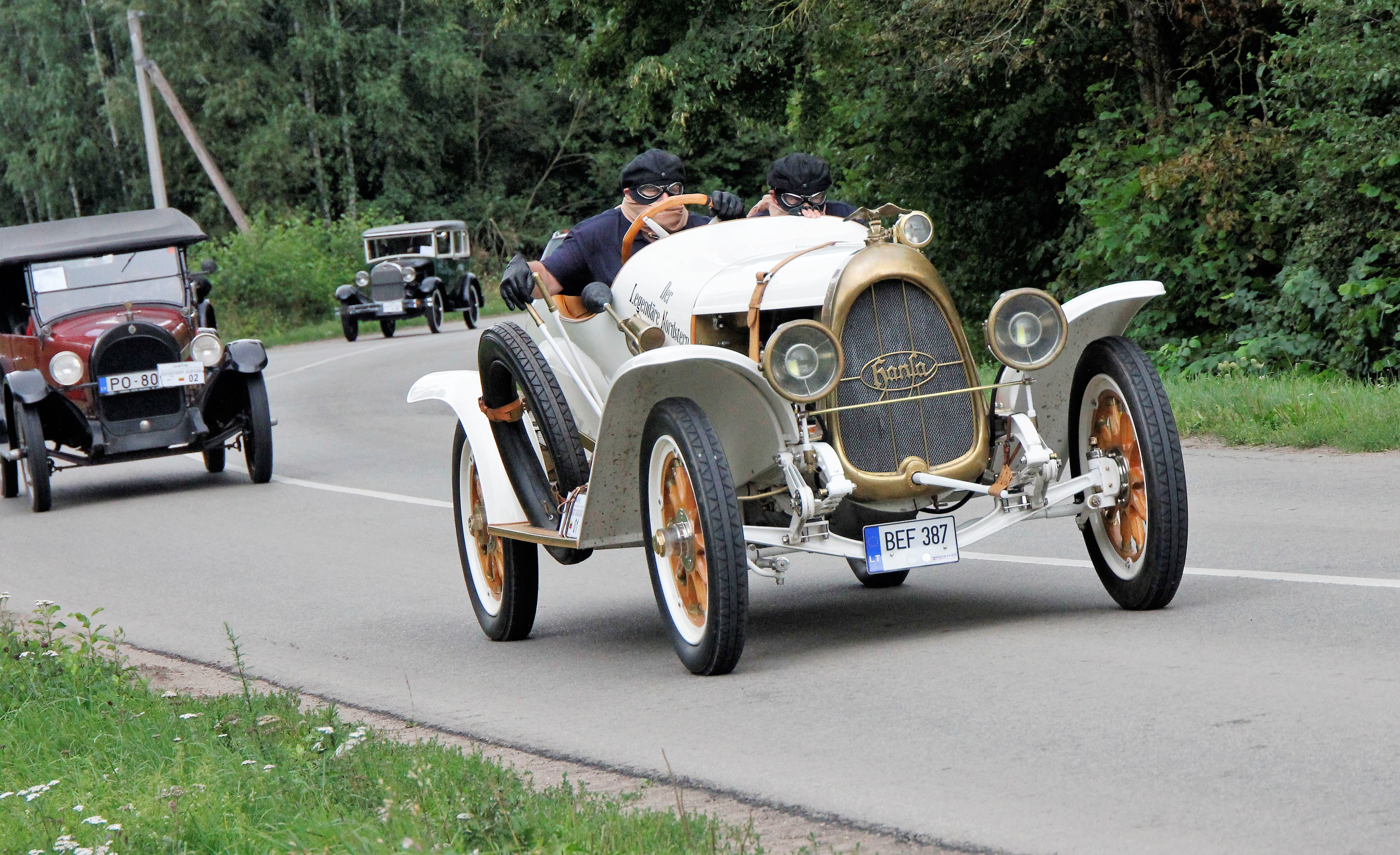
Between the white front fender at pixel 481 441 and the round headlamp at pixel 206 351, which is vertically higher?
the white front fender at pixel 481 441

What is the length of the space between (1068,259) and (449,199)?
42535mm

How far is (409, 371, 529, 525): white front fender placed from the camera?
276 inches

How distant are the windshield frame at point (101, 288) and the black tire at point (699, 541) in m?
10.6

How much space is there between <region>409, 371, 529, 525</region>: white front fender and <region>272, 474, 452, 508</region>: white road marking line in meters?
4.19

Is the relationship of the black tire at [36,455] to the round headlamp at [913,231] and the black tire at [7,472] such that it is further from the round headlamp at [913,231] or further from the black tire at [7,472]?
the round headlamp at [913,231]

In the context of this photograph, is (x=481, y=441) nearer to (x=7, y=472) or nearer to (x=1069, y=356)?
(x=1069, y=356)

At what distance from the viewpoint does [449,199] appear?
57.2 metres

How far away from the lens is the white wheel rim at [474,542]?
24.0 ft

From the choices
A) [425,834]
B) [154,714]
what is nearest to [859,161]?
[154,714]

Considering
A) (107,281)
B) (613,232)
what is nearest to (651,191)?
(613,232)

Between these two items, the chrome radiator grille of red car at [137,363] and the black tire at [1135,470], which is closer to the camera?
the black tire at [1135,470]

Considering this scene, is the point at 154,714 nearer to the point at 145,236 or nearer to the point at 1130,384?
the point at 1130,384

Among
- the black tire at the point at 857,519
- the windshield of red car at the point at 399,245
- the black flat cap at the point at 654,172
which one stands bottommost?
the windshield of red car at the point at 399,245

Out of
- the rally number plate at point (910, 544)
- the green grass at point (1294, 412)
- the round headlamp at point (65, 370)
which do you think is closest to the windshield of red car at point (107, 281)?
the round headlamp at point (65, 370)
